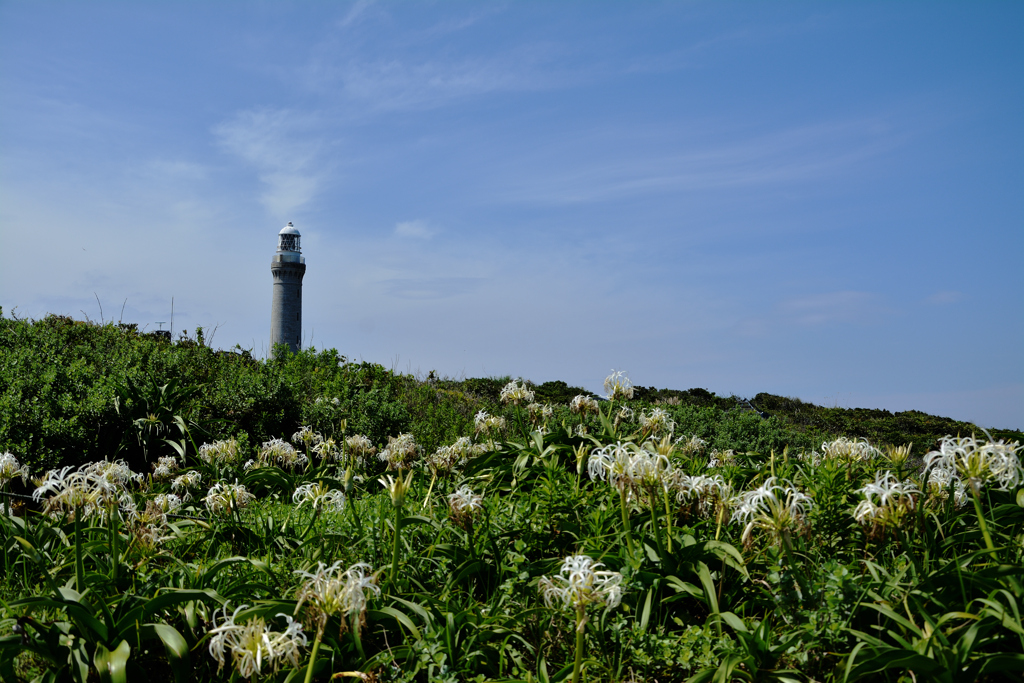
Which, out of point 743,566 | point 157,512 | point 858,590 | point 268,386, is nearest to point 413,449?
point 157,512

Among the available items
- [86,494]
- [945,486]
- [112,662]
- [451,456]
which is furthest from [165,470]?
[945,486]

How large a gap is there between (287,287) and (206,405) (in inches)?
1551

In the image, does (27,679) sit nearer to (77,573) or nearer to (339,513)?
(77,573)

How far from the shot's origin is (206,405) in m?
8.09

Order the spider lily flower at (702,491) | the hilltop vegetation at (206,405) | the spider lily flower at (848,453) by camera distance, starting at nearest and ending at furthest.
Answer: the spider lily flower at (702,491), the spider lily flower at (848,453), the hilltop vegetation at (206,405)

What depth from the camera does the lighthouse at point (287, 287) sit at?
4509cm

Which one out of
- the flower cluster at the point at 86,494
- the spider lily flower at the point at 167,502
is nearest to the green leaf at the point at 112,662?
the flower cluster at the point at 86,494

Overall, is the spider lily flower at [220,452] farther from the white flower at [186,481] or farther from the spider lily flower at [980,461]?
the spider lily flower at [980,461]

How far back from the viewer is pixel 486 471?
15.4 ft

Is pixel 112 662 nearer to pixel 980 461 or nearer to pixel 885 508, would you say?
pixel 885 508

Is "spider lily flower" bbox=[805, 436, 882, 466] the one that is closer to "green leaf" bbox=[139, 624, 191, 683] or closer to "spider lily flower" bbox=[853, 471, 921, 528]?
"spider lily flower" bbox=[853, 471, 921, 528]

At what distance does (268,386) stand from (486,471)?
519 centimetres

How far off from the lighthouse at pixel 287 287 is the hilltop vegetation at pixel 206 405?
32468 mm

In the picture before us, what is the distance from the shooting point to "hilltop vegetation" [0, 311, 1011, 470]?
6.65 metres
